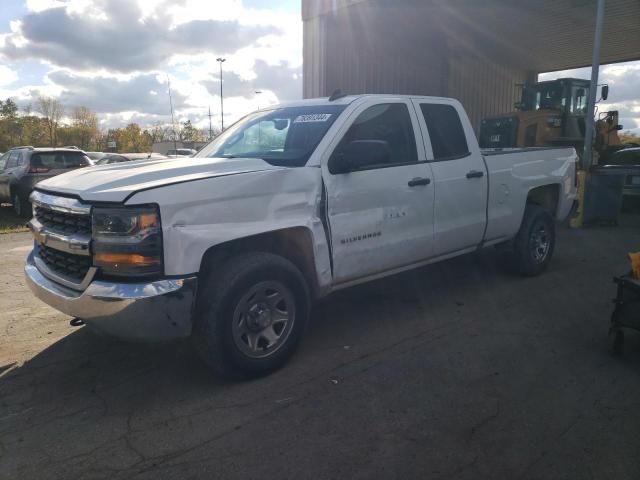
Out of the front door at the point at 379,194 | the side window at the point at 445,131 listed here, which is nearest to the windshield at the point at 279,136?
the front door at the point at 379,194

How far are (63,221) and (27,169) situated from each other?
9789 millimetres

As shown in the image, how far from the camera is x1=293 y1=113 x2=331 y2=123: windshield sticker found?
13.6 feet

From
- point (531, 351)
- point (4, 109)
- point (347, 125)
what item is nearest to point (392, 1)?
point (347, 125)

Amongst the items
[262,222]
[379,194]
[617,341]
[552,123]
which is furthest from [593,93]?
[262,222]

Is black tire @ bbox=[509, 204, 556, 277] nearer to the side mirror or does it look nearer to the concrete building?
the side mirror

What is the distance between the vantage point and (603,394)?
326 centimetres

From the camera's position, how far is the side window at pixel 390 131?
4.17 meters

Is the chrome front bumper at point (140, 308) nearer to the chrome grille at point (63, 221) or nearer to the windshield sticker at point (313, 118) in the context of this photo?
the chrome grille at point (63, 221)

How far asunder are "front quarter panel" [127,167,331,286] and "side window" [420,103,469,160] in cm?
160

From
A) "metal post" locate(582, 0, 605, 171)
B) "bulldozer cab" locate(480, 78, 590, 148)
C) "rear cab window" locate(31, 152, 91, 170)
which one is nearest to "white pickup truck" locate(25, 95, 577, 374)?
"metal post" locate(582, 0, 605, 171)

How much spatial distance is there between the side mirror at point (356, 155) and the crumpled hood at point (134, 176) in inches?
20.7

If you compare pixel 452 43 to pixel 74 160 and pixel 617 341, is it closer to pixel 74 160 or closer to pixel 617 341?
pixel 74 160

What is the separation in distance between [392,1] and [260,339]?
42.7ft

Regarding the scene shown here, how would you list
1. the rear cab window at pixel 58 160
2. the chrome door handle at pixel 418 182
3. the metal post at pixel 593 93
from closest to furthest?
1. the chrome door handle at pixel 418 182
2. the metal post at pixel 593 93
3. the rear cab window at pixel 58 160
